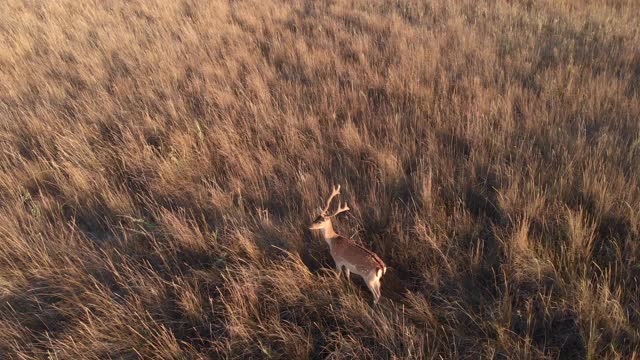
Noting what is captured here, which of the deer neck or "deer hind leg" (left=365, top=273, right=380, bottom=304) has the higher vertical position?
the deer neck

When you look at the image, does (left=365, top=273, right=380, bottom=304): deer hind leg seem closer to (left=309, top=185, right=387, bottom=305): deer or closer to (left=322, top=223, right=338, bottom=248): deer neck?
(left=309, top=185, right=387, bottom=305): deer

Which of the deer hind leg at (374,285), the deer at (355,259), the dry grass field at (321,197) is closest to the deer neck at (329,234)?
the deer at (355,259)

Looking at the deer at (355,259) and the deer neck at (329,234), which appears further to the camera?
the deer neck at (329,234)

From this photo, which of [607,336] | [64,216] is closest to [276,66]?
[64,216]

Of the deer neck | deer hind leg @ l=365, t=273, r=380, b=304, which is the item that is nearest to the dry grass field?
deer hind leg @ l=365, t=273, r=380, b=304

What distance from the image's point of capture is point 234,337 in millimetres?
2047

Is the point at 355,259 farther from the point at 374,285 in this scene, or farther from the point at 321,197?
the point at 321,197

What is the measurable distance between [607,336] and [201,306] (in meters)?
2.01

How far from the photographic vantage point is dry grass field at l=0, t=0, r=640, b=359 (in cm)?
205

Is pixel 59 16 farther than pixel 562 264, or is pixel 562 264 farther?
pixel 59 16

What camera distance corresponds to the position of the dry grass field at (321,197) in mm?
2051

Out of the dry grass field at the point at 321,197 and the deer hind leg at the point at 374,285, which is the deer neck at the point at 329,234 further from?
the deer hind leg at the point at 374,285

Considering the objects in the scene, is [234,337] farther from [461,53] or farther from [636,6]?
[636,6]

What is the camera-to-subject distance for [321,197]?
115 inches
